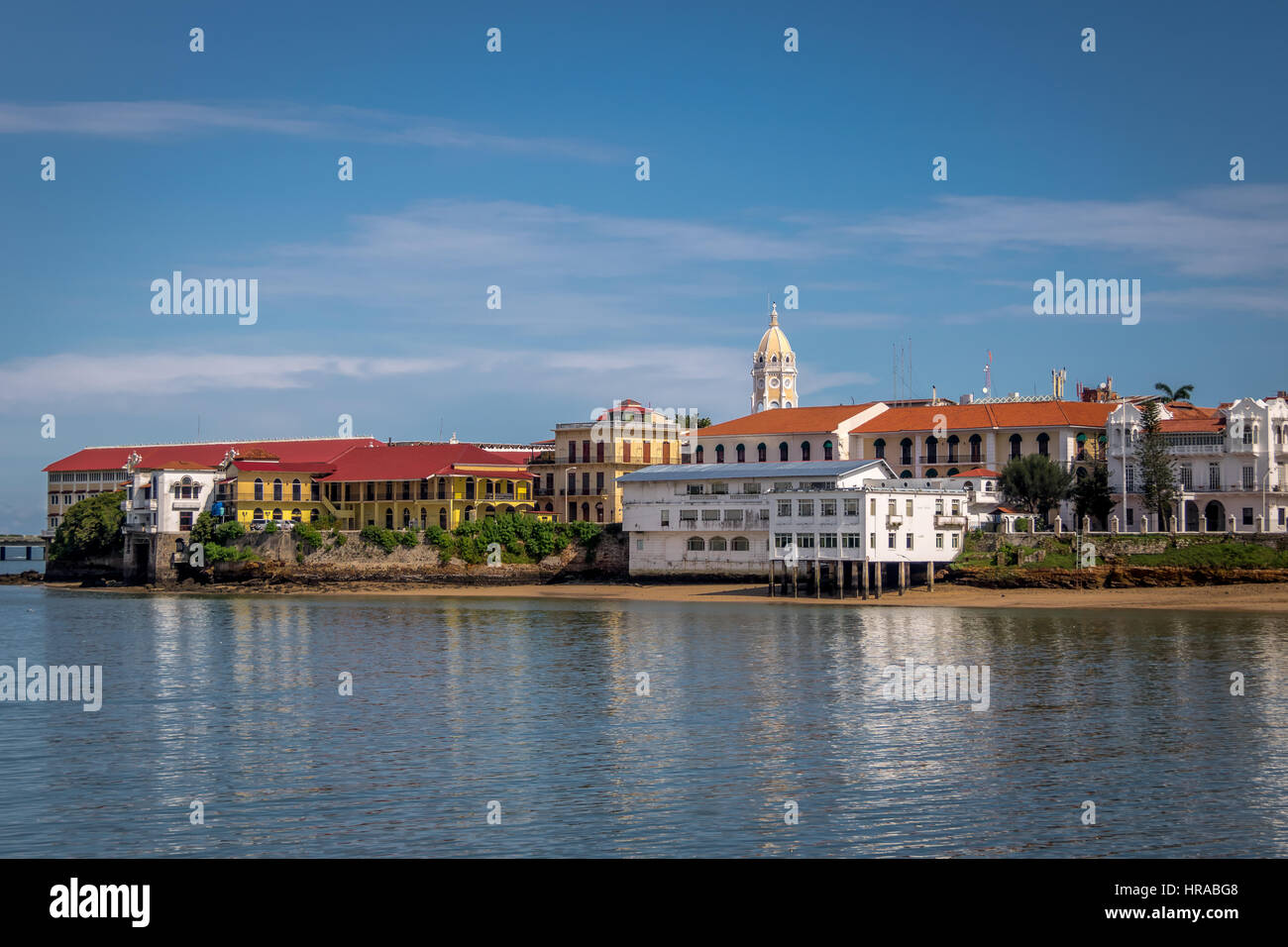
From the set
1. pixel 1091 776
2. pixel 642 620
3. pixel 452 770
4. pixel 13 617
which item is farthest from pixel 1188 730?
pixel 13 617

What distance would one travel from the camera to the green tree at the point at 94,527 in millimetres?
118812

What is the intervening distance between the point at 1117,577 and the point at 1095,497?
12.3 metres

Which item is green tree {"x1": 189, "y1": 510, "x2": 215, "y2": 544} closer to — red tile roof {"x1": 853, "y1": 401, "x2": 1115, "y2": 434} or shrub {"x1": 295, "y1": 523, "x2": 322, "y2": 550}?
shrub {"x1": 295, "y1": 523, "x2": 322, "y2": 550}

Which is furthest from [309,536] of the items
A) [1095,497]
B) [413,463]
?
[1095,497]

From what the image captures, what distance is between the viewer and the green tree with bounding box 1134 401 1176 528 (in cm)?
8488

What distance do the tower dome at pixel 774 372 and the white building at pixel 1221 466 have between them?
68389mm

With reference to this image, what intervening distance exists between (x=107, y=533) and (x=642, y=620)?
232ft

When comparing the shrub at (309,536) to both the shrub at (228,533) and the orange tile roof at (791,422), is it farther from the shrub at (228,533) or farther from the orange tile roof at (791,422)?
the orange tile roof at (791,422)

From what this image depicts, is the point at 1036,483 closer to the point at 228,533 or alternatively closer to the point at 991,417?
the point at 991,417

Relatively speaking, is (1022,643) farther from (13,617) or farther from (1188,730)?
(13,617)

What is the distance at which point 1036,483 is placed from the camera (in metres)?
89.1

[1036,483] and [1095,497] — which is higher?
[1036,483]

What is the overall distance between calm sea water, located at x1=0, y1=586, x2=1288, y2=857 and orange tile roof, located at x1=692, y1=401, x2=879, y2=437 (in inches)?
1917
